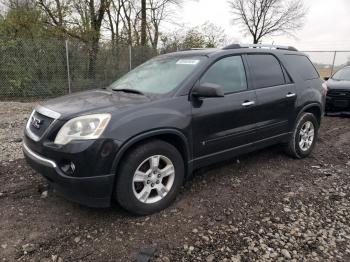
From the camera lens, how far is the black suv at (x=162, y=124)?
2.95m

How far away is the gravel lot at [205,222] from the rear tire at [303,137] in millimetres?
486

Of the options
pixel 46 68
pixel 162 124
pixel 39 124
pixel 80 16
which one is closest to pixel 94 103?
pixel 39 124

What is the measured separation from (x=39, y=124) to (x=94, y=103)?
60 centimetres

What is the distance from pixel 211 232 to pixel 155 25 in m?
17.1

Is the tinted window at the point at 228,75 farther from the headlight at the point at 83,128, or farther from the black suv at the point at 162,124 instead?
the headlight at the point at 83,128

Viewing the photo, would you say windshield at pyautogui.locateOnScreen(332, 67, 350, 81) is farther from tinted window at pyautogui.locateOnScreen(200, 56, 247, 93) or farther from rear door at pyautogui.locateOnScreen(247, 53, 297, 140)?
tinted window at pyautogui.locateOnScreen(200, 56, 247, 93)

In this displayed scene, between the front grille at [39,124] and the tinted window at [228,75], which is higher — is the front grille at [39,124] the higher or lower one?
the lower one

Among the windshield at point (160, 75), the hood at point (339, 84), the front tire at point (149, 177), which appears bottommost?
the front tire at point (149, 177)

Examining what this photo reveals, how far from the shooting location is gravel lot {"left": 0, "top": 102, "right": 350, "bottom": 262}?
2.82 metres

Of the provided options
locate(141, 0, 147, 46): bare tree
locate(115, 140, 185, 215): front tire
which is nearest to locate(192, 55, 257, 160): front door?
locate(115, 140, 185, 215): front tire

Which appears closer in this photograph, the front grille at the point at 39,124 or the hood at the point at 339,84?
the front grille at the point at 39,124

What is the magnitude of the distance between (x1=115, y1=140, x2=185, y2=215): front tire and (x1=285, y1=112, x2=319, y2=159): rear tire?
236cm

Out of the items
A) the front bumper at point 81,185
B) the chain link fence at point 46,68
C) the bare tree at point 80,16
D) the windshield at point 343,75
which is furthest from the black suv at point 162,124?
the bare tree at point 80,16

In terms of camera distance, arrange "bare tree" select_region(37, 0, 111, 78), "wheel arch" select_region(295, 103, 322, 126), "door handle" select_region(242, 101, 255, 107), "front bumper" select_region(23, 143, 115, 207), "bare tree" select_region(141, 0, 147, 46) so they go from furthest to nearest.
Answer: "bare tree" select_region(141, 0, 147, 46)
"bare tree" select_region(37, 0, 111, 78)
"wheel arch" select_region(295, 103, 322, 126)
"door handle" select_region(242, 101, 255, 107)
"front bumper" select_region(23, 143, 115, 207)
